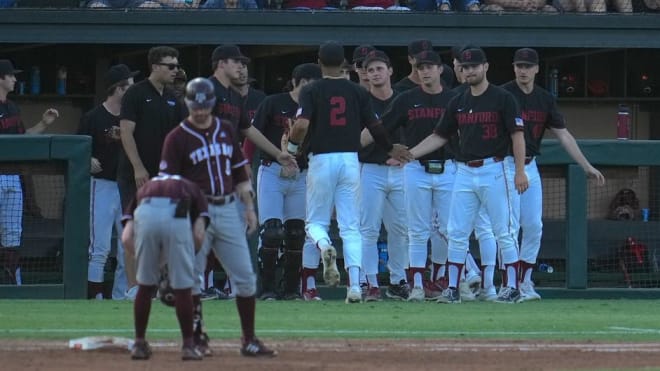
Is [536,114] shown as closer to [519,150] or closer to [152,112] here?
[519,150]

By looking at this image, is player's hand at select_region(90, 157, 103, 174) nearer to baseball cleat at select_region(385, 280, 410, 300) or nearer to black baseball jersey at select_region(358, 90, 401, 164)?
black baseball jersey at select_region(358, 90, 401, 164)

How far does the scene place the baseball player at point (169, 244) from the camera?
24.6ft

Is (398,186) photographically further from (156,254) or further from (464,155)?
(156,254)

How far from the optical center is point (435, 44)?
1639cm

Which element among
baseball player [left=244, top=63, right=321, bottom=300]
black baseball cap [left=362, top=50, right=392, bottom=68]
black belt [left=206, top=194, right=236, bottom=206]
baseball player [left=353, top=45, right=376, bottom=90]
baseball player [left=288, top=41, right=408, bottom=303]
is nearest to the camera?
black belt [left=206, top=194, right=236, bottom=206]

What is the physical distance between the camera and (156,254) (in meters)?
7.59

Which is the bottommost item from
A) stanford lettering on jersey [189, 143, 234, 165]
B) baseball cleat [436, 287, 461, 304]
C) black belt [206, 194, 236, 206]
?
baseball cleat [436, 287, 461, 304]

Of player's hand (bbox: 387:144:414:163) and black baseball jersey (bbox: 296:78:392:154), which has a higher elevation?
black baseball jersey (bbox: 296:78:392:154)

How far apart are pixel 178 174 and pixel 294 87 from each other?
4.55 m

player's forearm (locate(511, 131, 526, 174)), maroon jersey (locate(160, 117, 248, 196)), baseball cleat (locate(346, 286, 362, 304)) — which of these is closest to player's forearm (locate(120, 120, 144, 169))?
baseball cleat (locate(346, 286, 362, 304))

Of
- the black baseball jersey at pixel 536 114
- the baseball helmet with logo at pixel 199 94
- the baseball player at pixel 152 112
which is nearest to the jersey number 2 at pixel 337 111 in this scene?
the baseball player at pixel 152 112

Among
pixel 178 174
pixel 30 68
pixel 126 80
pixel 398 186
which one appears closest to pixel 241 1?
pixel 30 68

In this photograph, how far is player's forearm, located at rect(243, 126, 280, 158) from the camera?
11.1m

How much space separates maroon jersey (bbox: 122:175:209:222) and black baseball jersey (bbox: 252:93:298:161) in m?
4.41
